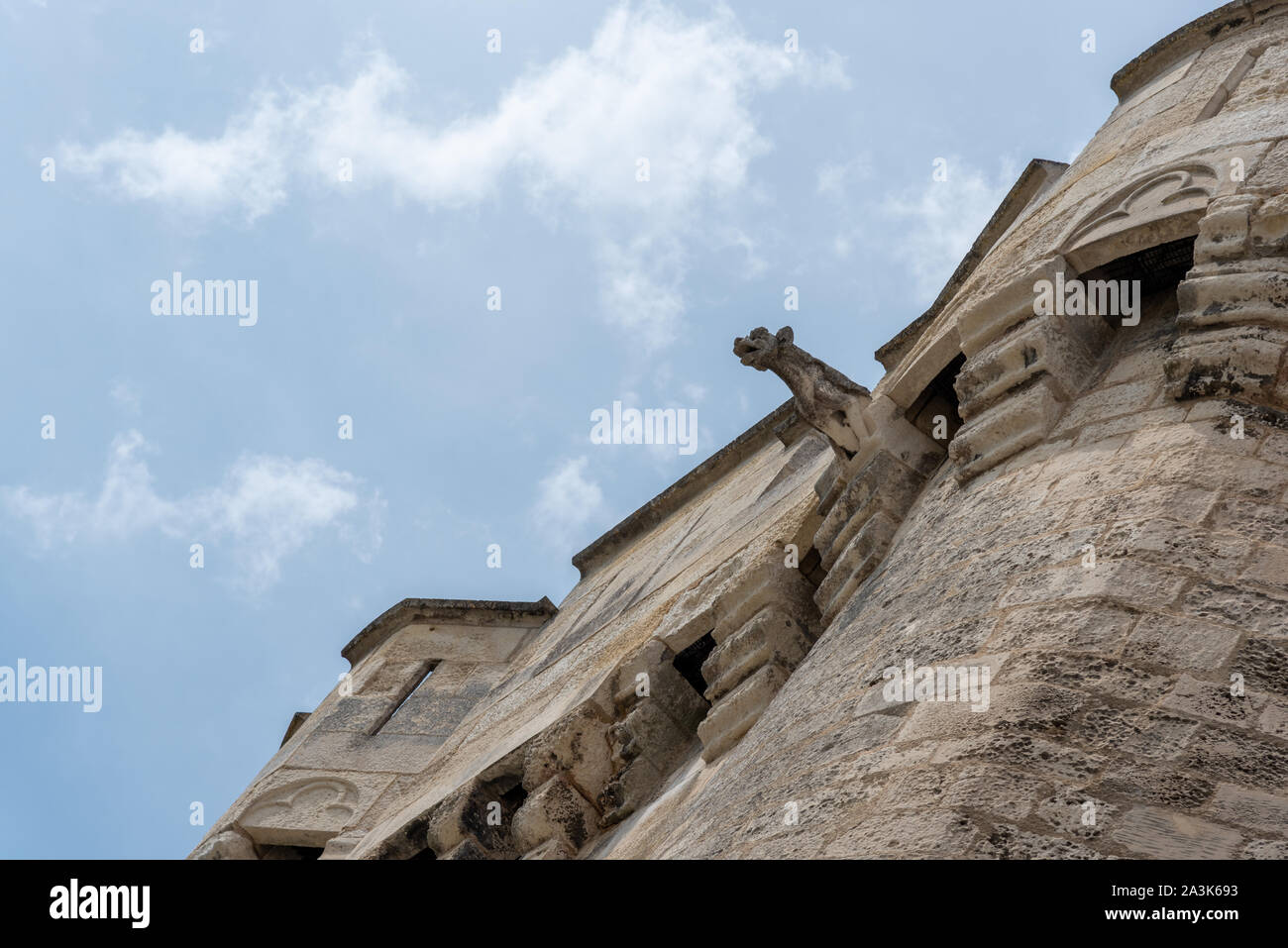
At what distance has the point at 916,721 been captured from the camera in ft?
14.4

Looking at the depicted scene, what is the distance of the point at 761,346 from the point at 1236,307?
2232 mm

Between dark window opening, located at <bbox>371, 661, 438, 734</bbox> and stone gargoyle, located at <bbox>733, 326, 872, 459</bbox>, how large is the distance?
19.2 ft

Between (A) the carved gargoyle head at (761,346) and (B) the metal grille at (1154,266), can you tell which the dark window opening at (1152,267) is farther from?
(A) the carved gargoyle head at (761,346)

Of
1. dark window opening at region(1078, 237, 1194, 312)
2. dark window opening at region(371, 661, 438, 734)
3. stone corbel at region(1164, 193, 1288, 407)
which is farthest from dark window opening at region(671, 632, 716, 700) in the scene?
dark window opening at region(371, 661, 438, 734)

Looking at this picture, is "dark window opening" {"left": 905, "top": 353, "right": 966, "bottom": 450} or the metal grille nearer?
the metal grille

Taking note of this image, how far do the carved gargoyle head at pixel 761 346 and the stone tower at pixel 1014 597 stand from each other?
1 centimetres

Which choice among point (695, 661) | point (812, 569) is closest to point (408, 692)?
point (695, 661)

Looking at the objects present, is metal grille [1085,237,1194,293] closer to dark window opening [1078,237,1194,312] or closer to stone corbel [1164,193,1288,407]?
dark window opening [1078,237,1194,312]

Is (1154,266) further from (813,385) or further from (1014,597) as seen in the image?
(1014,597)

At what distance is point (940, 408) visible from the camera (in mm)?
6922

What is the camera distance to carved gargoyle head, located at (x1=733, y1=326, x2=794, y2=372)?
7.14 metres
